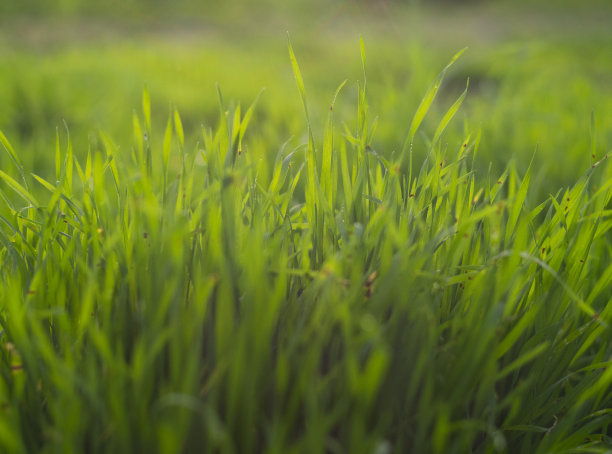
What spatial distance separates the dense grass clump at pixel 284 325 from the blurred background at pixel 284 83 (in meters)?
A: 0.18

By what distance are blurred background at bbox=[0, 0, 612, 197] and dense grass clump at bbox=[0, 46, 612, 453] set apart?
0.18 meters

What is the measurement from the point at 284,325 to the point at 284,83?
2363mm

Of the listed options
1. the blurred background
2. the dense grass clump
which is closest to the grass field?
the dense grass clump

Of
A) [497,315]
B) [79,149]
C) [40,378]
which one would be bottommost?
[79,149]

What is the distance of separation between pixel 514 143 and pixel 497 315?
3.81 ft

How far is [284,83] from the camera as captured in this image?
2.77 meters

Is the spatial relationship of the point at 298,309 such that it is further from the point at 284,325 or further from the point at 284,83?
the point at 284,83

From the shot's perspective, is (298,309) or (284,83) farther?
(284,83)

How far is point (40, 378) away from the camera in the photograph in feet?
1.82

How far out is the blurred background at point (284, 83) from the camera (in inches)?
62.2

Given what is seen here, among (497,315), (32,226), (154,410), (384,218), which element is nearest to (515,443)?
(497,315)

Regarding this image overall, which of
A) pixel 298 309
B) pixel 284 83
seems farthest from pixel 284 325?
pixel 284 83

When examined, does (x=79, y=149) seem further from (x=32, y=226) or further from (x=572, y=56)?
(x=572, y=56)

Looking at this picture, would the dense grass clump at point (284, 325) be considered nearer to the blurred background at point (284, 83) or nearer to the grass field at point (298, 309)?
the grass field at point (298, 309)
